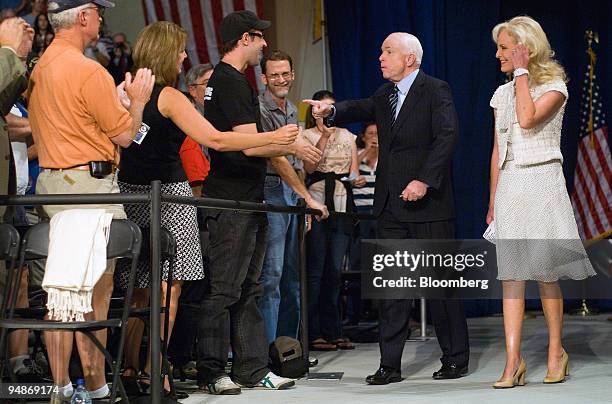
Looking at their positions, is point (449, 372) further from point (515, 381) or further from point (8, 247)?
point (8, 247)

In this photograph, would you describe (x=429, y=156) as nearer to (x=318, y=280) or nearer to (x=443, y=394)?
(x=443, y=394)

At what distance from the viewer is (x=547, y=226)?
5.48m

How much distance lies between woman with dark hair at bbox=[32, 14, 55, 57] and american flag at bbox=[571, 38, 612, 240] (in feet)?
16.1

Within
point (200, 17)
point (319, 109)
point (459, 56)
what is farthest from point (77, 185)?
point (459, 56)

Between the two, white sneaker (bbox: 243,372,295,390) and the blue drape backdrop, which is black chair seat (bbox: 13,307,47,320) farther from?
the blue drape backdrop

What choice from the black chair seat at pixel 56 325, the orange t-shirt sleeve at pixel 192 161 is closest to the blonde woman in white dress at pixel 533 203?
the orange t-shirt sleeve at pixel 192 161

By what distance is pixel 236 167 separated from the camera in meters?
5.46

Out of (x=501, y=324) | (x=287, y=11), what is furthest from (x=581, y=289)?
(x=287, y=11)

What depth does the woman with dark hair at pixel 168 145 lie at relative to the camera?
5.05 m

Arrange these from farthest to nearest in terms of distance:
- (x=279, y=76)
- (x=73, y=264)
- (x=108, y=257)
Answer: (x=279, y=76) < (x=108, y=257) < (x=73, y=264)

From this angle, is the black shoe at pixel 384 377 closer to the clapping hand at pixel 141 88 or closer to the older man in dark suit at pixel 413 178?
the older man in dark suit at pixel 413 178

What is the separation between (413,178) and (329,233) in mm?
1945

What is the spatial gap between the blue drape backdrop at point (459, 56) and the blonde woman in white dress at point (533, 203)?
13.5 feet

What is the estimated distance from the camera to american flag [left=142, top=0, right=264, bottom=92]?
391 inches
